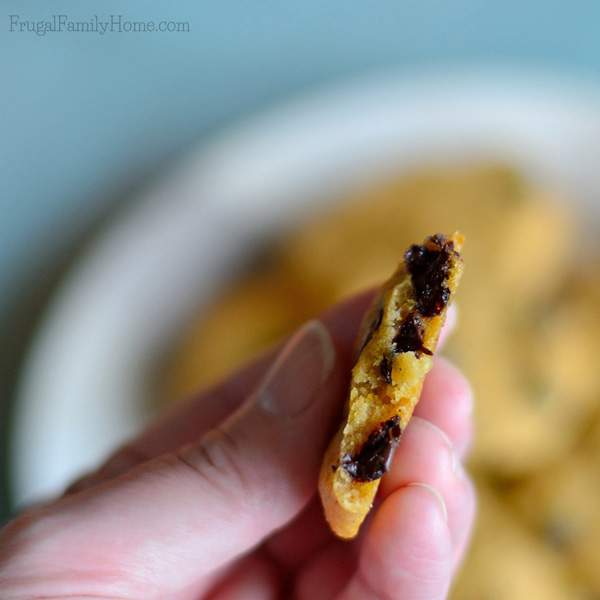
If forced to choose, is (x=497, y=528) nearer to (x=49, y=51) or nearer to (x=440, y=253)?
(x=440, y=253)

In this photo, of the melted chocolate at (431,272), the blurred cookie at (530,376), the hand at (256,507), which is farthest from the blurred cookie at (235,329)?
the melted chocolate at (431,272)

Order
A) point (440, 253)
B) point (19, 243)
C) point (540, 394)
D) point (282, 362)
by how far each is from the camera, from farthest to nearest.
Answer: point (19, 243)
point (540, 394)
point (282, 362)
point (440, 253)

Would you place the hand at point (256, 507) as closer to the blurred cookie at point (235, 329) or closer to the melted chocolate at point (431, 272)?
the melted chocolate at point (431, 272)

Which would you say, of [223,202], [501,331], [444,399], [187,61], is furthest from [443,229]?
[187,61]

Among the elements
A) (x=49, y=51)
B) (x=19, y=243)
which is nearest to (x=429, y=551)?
(x=19, y=243)

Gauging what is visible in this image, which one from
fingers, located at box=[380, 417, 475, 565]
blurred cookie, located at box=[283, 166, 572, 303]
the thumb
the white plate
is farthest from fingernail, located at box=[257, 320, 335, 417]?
the white plate

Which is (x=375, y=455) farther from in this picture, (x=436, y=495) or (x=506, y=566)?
(x=506, y=566)
